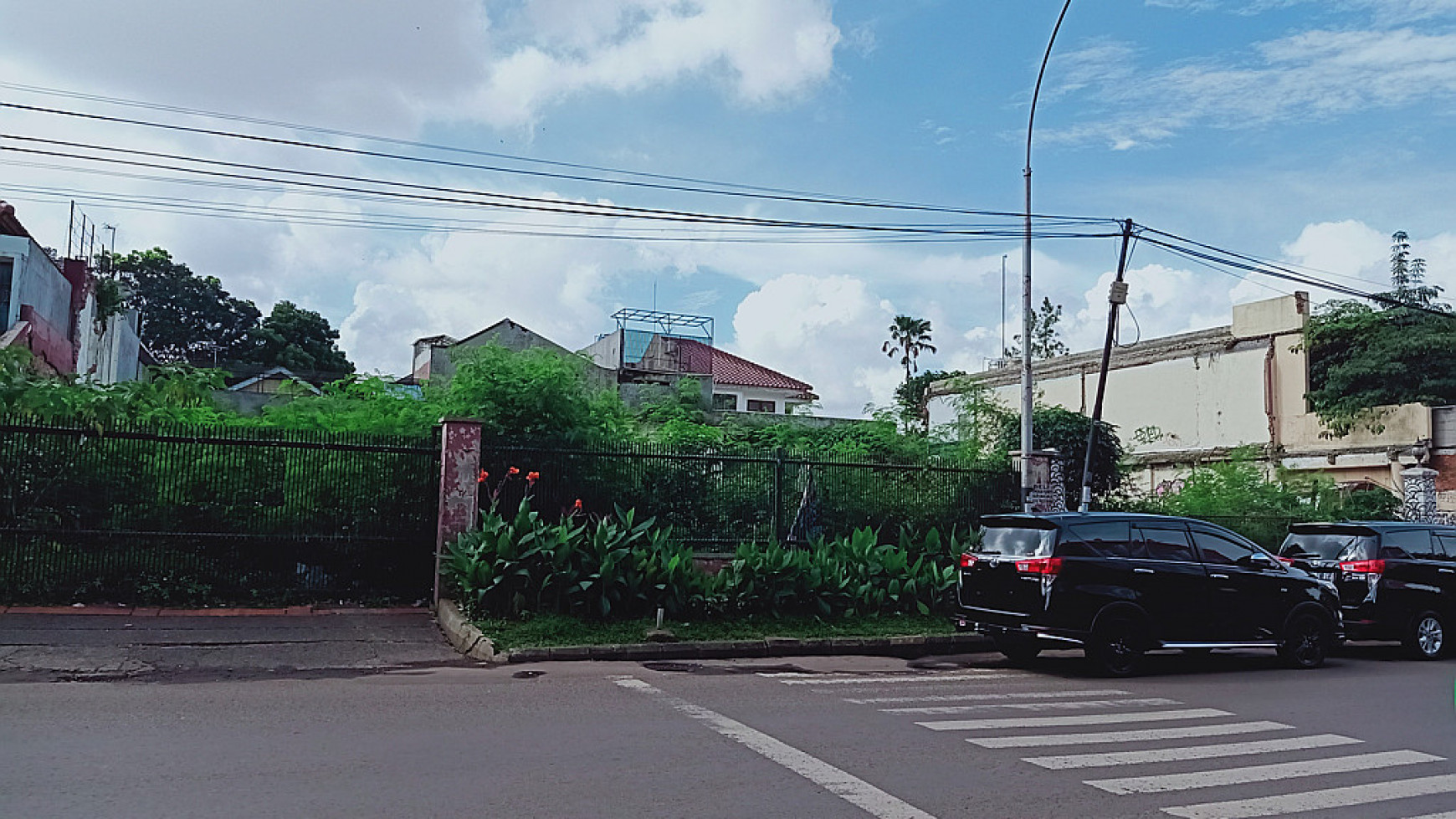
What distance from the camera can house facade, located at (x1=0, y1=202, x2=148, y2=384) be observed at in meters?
20.8

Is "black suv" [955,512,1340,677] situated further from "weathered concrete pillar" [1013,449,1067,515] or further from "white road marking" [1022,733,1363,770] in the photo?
"weathered concrete pillar" [1013,449,1067,515]

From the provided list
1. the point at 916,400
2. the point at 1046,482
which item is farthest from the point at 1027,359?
the point at 916,400

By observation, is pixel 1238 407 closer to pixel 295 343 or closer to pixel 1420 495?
pixel 1420 495

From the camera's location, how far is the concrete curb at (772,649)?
11.5m

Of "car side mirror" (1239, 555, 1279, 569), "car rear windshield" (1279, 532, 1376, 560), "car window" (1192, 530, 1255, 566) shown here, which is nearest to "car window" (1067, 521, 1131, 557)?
"car window" (1192, 530, 1255, 566)

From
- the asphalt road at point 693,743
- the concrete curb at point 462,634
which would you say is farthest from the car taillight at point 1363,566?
the concrete curb at point 462,634

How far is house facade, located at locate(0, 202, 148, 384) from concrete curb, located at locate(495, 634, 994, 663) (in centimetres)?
940

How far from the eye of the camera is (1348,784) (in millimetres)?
6875

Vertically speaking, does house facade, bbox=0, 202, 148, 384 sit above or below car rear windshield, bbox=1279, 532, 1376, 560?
above

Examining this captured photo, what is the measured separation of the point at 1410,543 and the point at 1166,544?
15.4 feet

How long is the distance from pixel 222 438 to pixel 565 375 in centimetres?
453

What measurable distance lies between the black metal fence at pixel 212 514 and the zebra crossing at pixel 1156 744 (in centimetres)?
543

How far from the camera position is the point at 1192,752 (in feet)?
25.4

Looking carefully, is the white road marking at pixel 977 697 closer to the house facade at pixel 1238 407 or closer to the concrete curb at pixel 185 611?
the concrete curb at pixel 185 611
